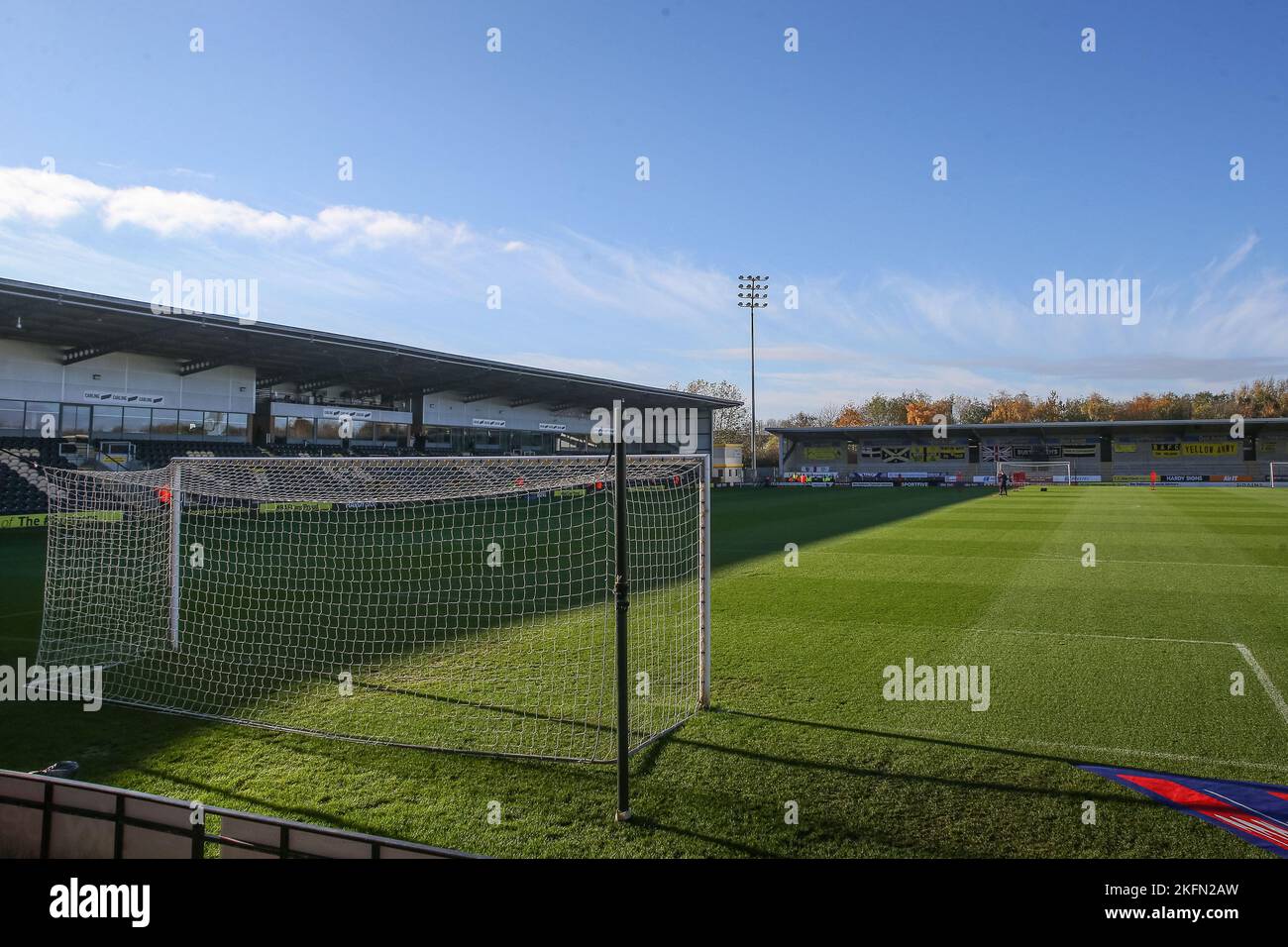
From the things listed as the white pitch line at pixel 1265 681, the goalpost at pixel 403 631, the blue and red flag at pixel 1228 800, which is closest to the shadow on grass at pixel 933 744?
the blue and red flag at pixel 1228 800

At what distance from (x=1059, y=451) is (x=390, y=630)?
65.0m

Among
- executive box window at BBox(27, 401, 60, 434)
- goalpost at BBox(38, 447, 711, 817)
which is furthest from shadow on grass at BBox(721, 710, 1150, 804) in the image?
executive box window at BBox(27, 401, 60, 434)

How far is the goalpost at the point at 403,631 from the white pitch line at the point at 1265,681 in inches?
168

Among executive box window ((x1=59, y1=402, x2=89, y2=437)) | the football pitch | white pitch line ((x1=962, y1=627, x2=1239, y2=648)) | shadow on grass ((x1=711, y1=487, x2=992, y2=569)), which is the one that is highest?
executive box window ((x1=59, y1=402, x2=89, y2=437))

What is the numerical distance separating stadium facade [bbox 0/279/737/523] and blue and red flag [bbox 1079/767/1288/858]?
15.8 m

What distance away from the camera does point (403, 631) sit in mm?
8797

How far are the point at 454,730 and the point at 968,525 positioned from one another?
19106 mm

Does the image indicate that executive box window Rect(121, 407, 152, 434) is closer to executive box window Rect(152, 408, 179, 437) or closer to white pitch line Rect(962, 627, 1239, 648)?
executive box window Rect(152, 408, 179, 437)

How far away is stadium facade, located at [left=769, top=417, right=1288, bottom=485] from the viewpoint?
2312 inches

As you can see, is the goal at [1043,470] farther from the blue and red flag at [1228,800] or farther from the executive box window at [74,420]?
the blue and red flag at [1228,800]

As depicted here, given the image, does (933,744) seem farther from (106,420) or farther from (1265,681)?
(106,420)

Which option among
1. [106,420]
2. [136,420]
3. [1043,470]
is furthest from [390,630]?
[1043,470]
